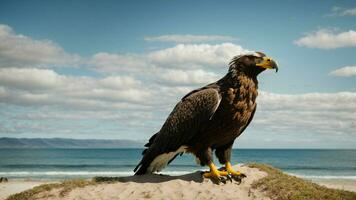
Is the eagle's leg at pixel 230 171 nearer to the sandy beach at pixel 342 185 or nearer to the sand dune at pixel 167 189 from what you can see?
the sand dune at pixel 167 189

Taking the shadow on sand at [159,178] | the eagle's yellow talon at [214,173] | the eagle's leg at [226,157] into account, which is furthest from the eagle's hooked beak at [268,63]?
the shadow on sand at [159,178]

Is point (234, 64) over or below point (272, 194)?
over

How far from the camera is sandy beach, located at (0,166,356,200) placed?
9133 mm

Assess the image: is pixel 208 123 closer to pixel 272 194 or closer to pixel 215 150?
pixel 215 150

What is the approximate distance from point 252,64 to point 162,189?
10.9 feet

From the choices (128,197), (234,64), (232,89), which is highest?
(234,64)

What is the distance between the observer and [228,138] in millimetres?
9086

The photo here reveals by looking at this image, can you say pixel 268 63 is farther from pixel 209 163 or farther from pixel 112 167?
pixel 112 167

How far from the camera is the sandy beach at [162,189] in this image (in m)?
9.13

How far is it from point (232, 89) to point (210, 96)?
18.8 inches

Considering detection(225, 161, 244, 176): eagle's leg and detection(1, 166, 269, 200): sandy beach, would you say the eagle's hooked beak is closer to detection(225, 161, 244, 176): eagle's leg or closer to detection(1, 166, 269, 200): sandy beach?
detection(225, 161, 244, 176): eagle's leg

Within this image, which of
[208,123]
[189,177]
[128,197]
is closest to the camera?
[208,123]

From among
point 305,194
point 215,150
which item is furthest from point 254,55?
point 305,194

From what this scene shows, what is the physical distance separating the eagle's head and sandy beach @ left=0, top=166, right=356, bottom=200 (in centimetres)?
251
